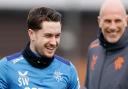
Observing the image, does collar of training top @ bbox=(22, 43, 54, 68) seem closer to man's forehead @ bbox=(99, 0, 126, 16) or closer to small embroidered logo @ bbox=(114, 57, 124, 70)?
small embroidered logo @ bbox=(114, 57, 124, 70)

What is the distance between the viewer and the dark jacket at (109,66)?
321 inches

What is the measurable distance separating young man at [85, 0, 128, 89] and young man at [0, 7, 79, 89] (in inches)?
28.1

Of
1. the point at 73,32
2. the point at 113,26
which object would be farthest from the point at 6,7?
the point at 113,26

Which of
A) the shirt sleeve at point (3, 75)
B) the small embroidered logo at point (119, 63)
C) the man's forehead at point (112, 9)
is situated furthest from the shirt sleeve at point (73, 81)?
the man's forehead at point (112, 9)

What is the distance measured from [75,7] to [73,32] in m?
0.78

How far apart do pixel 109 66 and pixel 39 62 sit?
1.07m

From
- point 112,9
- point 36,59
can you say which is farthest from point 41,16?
point 112,9

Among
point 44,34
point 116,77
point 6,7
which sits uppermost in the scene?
point 44,34

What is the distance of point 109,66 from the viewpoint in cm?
833

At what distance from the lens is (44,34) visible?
24.5 ft

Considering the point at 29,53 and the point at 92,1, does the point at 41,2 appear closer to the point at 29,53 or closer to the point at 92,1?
the point at 92,1

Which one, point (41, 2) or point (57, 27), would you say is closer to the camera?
point (57, 27)

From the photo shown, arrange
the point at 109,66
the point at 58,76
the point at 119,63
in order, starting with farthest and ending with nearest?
the point at 109,66 → the point at 119,63 → the point at 58,76

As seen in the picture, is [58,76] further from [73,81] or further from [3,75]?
[3,75]
